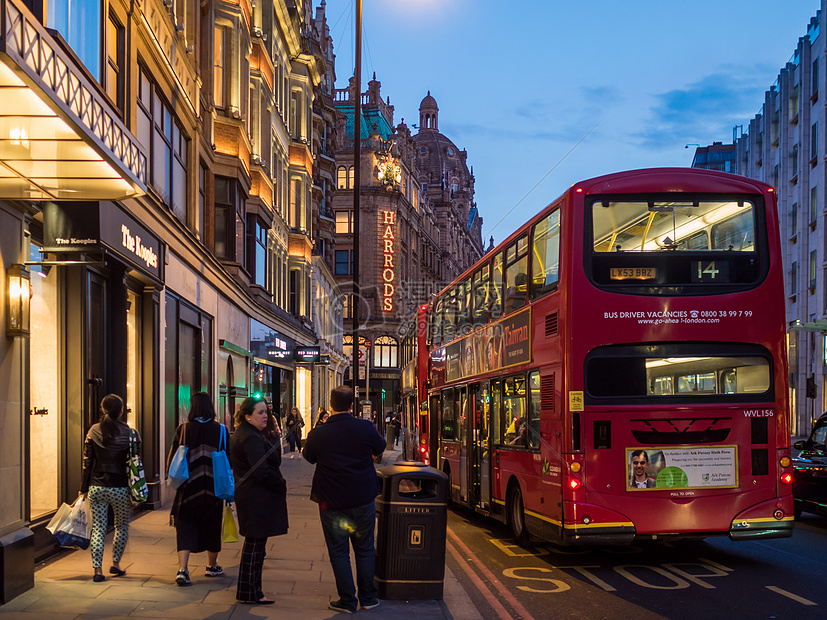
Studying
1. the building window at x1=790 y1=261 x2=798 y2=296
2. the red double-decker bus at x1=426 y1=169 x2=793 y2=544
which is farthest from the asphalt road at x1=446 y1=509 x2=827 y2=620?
the building window at x1=790 y1=261 x2=798 y2=296

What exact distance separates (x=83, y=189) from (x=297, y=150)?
29864 millimetres

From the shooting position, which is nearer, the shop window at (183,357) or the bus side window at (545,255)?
the bus side window at (545,255)

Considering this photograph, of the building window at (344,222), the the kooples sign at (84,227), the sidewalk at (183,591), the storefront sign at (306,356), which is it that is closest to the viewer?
the sidewalk at (183,591)

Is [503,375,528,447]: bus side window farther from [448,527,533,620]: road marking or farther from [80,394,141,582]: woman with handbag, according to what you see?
[80,394,141,582]: woman with handbag

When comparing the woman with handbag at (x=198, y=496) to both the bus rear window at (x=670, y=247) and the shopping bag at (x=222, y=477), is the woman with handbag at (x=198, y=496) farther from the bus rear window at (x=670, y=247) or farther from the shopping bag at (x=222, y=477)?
the bus rear window at (x=670, y=247)

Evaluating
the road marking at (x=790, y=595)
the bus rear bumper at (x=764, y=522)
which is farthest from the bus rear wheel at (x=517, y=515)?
the road marking at (x=790, y=595)

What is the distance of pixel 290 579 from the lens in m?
9.54

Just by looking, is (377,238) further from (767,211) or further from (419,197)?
(767,211)

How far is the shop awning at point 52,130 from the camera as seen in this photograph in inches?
225

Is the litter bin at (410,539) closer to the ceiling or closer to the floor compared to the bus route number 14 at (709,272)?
closer to the floor

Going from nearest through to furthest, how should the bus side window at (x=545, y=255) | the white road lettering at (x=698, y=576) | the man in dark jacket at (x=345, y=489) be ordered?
the man in dark jacket at (x=345, y=489) < the white road lettering at (x=698, y=576) < the bus side window at (x=545, y=255)

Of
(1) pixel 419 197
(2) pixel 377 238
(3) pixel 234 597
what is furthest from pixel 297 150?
(1) pixel 419 197

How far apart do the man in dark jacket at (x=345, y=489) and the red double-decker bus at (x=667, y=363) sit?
3.17 m

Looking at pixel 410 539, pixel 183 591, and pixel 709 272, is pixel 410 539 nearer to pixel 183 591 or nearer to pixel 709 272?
pixel 183 591
